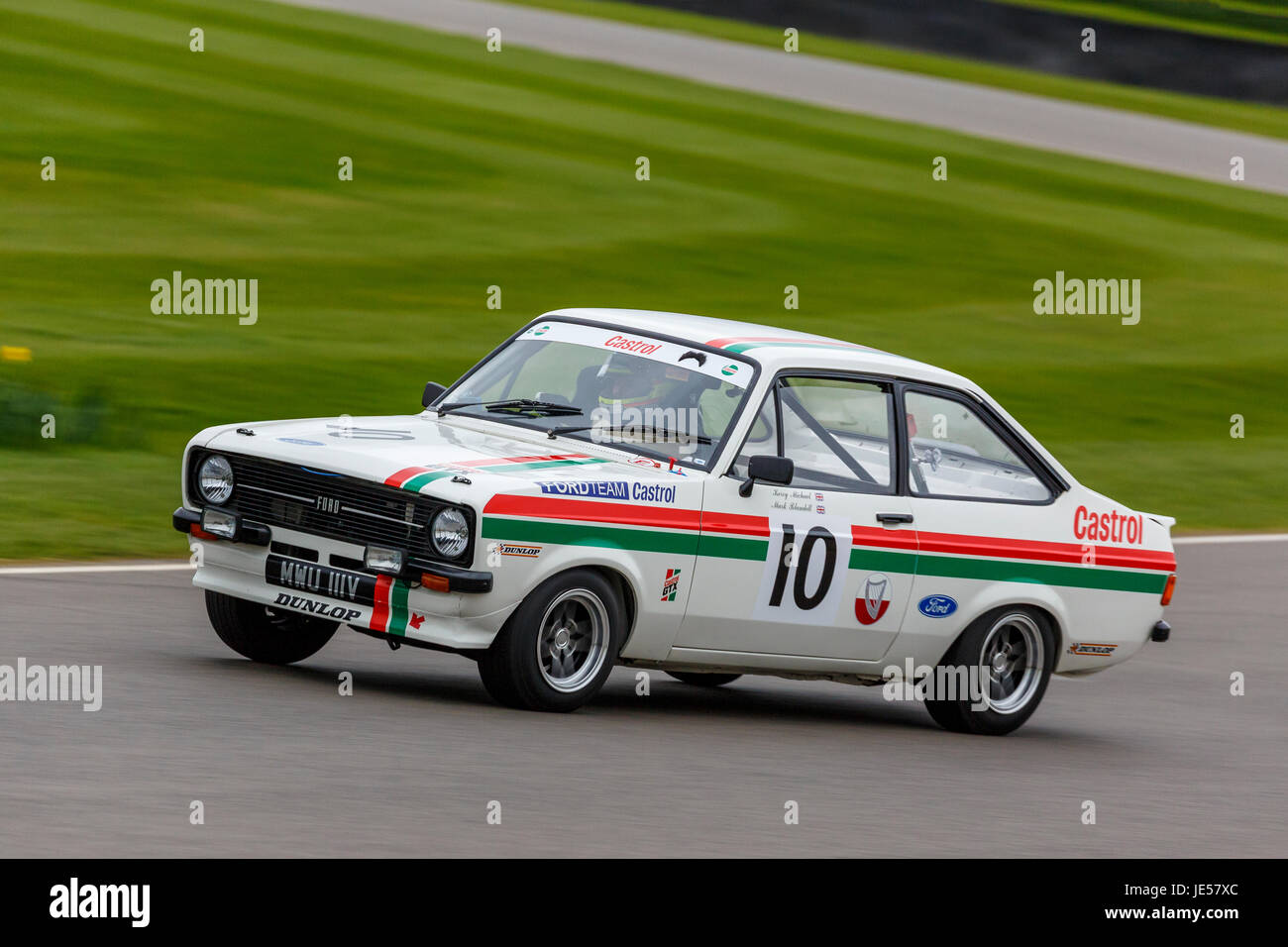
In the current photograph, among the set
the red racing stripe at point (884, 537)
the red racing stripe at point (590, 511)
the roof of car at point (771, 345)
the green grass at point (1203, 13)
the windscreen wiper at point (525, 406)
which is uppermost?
the green grass at point (1203, 13)

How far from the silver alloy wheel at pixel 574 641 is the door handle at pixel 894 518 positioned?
1505 millimetres

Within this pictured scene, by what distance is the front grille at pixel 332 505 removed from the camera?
8.54m

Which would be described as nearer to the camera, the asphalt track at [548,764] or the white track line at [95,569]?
the asphalt track at [548,764]

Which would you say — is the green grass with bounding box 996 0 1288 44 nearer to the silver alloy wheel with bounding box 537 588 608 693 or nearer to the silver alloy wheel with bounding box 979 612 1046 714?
the silver alloy wheel with bounding box 979 612 1046 714

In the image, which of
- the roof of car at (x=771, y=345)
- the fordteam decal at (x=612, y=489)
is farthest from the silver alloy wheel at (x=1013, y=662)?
the fordteam decal at (x=612, y=489)

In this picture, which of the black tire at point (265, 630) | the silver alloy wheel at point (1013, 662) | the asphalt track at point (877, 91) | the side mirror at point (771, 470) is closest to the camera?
the side mirror at point (771, 470)

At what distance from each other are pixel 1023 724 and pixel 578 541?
118 inches

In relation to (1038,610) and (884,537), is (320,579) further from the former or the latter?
(1038,610)

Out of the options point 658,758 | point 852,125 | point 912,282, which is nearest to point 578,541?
point 658,758

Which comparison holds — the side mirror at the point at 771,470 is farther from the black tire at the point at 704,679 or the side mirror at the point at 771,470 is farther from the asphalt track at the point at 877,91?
the asphalt track at the point at 877,91

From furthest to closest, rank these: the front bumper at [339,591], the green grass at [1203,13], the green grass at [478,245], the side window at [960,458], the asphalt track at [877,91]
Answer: the green grass at [1203,13] → the asphalt track at [877,91] → the green grass at [478,245] → the side window at [960,458] → the front bumper at [339,591]

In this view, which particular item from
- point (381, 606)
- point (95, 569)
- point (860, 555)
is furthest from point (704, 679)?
point (95, 569)

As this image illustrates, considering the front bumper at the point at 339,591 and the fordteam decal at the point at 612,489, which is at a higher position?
the fordteam decal at the point at 612,489

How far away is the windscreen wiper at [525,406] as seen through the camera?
967cm
